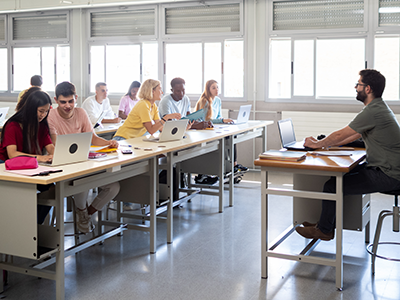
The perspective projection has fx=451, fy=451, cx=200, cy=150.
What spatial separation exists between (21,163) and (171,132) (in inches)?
61.9

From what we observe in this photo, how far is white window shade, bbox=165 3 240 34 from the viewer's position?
696 cm

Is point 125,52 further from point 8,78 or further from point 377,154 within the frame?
point 377,154

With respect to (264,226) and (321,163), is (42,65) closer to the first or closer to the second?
(264,226)

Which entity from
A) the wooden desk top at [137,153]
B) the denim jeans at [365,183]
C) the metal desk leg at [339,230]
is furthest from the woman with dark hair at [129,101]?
the metal desk leg at [339,230]

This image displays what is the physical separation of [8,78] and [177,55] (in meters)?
3.45

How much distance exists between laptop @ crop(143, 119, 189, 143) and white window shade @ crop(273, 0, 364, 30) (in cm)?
341

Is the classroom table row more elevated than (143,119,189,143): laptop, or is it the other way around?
(143,119,189,143): laptop

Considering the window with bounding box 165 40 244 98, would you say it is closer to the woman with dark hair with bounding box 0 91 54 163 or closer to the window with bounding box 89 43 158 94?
the window with bounding box 89 43 158 94

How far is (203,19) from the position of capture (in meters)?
7.13

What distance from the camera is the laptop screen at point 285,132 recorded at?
11.8 ft

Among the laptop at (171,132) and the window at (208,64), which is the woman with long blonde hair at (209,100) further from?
the laptop at (171,132)

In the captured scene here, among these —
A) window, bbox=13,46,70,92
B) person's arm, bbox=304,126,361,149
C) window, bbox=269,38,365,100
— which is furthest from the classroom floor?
window, bbox=13,46,70,92

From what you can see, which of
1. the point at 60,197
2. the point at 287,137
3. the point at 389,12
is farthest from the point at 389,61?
the point at 60,197

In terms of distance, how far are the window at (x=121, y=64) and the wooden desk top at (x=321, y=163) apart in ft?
16.3
